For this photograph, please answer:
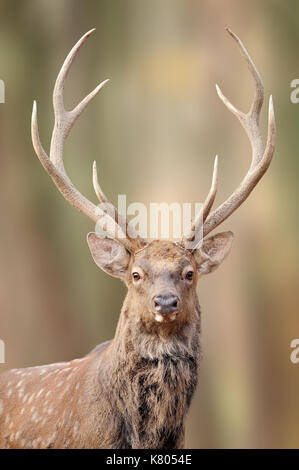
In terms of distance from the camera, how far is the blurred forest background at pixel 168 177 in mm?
8242

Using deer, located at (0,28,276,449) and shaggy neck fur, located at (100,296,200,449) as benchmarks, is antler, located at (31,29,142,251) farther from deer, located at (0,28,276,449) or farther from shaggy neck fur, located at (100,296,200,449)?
shaggy neck fur, located at (100,296,200,449)

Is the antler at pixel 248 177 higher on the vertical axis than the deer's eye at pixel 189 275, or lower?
higher

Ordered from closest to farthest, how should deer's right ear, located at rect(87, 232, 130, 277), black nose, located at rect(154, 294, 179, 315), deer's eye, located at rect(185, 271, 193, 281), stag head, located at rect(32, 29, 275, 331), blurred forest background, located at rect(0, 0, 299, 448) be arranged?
black nose, located at rect(154, 294, 179, 315)
stag head, located at rect(32, 29, 275, 331)
deer's eye, located at rect(185, 271, 193, 281)
deer's right ear, located at rect(87, 232, 130, 277)
blurred forest background, located at rect(0, 0, 299, 448)

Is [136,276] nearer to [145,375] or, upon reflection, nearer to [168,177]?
[145,375]

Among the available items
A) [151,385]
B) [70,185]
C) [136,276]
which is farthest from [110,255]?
[151,385]

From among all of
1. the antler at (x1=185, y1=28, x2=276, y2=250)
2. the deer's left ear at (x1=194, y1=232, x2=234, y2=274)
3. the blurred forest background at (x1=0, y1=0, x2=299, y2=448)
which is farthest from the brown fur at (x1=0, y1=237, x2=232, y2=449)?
the blurred forest background at (x1=0, y1=0, x2=299, y2=448)

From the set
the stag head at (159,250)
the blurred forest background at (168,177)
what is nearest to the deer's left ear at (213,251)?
the stag head at (159,250)

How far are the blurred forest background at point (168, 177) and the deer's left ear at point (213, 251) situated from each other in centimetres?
335

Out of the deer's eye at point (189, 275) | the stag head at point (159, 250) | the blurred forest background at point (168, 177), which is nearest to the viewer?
the stag head at point (159, 250)

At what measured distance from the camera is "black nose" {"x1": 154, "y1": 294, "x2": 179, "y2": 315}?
13.3ft

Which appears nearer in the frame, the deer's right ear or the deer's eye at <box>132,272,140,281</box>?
the deer's eye at <box>132,272,140,281</box>

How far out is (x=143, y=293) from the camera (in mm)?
4230

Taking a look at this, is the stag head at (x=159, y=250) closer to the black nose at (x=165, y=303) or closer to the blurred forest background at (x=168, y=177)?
the black nose at (x=165, y=303)

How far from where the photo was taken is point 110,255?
179 inches
